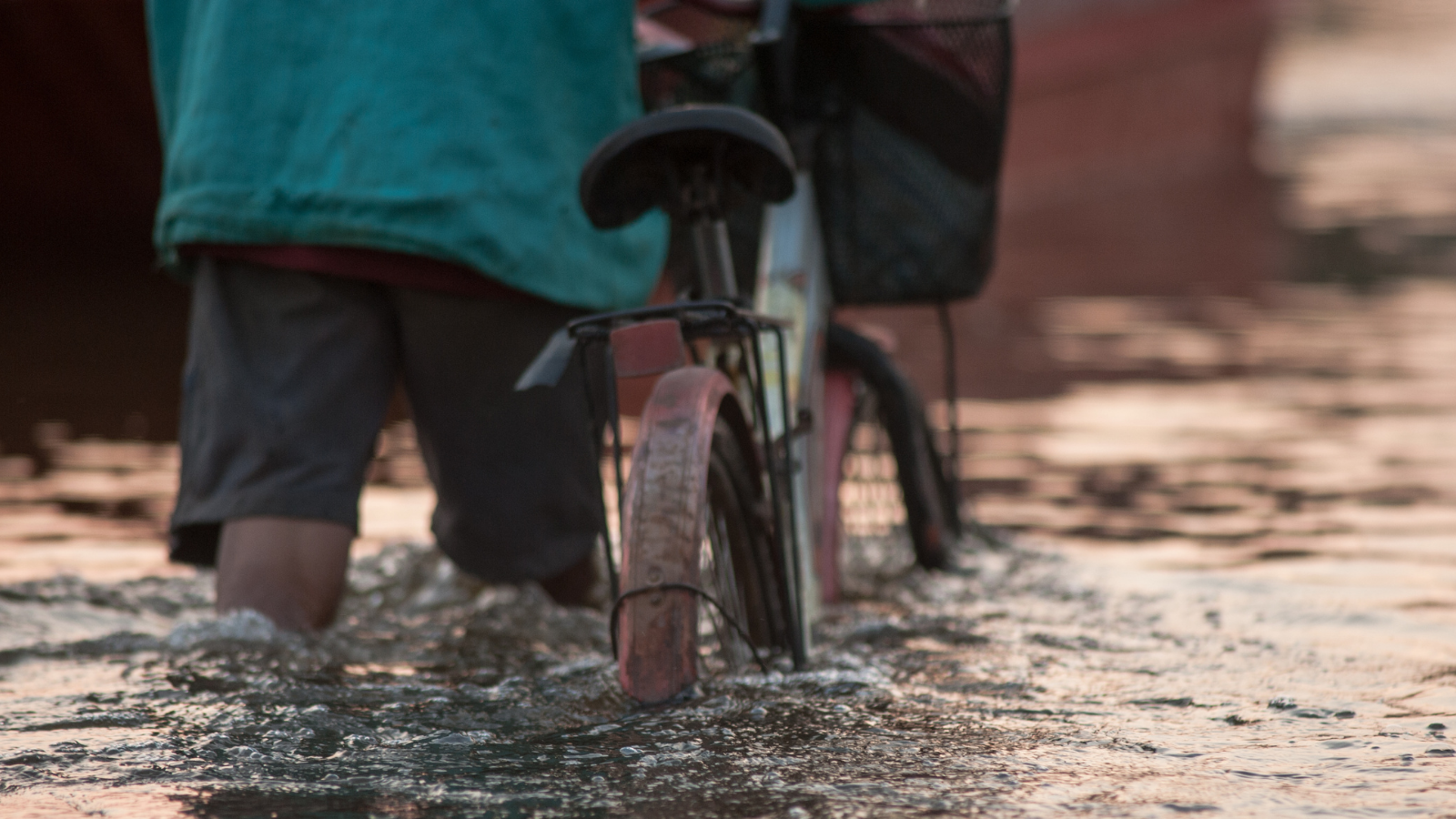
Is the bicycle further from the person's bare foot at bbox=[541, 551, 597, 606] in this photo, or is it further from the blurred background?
the blurred background

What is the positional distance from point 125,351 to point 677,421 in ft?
18.2

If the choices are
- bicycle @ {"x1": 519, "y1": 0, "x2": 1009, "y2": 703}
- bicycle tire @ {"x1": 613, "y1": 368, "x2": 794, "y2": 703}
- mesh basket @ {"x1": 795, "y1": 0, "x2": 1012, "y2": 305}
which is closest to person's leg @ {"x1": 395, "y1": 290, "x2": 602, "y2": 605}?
bicycle @ {"x1": 519, "y1": 0, "x2": 1009, "y2": 703}

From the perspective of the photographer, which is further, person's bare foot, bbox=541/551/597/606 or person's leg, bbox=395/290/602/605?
person's bare foot, bbox=541/551/597/606

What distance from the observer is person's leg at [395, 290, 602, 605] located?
285 centimetres

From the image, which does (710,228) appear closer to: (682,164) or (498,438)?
(682,164)

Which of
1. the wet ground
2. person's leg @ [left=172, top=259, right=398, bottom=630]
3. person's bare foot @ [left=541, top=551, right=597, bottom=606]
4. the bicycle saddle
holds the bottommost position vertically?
the wet ground

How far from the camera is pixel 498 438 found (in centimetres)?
293

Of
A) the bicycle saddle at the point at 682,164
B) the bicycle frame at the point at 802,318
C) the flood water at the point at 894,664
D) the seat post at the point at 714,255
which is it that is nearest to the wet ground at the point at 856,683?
the flood water at the point at 894,664

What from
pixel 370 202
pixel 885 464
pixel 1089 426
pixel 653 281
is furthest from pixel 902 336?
pixel 370 202

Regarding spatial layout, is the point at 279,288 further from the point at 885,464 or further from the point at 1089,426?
the point at 1089,426

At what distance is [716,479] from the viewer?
8.09ft

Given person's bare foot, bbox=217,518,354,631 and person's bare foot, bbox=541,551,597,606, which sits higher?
person's bare foot, bbox=217,518,354,631

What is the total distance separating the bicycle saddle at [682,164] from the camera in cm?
240

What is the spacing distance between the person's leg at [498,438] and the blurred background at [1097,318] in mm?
1071
